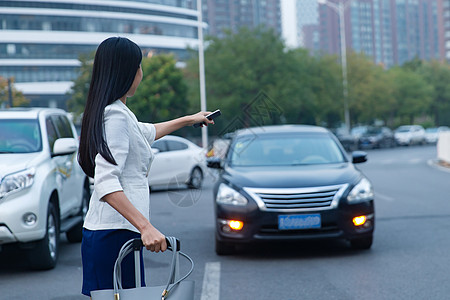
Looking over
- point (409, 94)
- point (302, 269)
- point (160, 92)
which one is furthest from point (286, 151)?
point (409, 94)

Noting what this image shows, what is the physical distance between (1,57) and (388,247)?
230 ft

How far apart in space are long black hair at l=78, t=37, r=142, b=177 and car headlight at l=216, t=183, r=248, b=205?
4.28 metres

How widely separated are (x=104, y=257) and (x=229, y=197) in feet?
14.4

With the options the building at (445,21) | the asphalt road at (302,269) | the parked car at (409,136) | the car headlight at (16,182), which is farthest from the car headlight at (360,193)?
the building at (445,21)

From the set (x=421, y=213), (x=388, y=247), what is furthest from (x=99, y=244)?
(x=421, y=213)

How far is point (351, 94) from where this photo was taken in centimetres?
5622

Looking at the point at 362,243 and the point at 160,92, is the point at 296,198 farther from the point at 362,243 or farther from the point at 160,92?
the point at 160,92

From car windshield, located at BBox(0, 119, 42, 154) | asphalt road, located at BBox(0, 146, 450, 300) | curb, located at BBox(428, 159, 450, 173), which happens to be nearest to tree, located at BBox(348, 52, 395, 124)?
curb, located at BBox(428, 159, 450, 173)

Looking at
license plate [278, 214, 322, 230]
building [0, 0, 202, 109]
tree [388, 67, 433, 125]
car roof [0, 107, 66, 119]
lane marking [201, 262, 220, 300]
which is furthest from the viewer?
building [0, 0, 202, 109]

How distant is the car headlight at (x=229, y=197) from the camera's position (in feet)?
22.8

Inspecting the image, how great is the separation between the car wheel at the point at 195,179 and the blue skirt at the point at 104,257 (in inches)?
579

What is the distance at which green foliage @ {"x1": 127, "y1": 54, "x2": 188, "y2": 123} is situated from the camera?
132 feet

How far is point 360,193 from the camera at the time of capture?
23.2ft

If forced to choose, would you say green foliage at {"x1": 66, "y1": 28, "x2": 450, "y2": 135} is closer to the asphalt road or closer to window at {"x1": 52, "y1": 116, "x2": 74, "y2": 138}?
window at {"x1": 52, "y1": 116, "x2": 74, "y2": 138}
